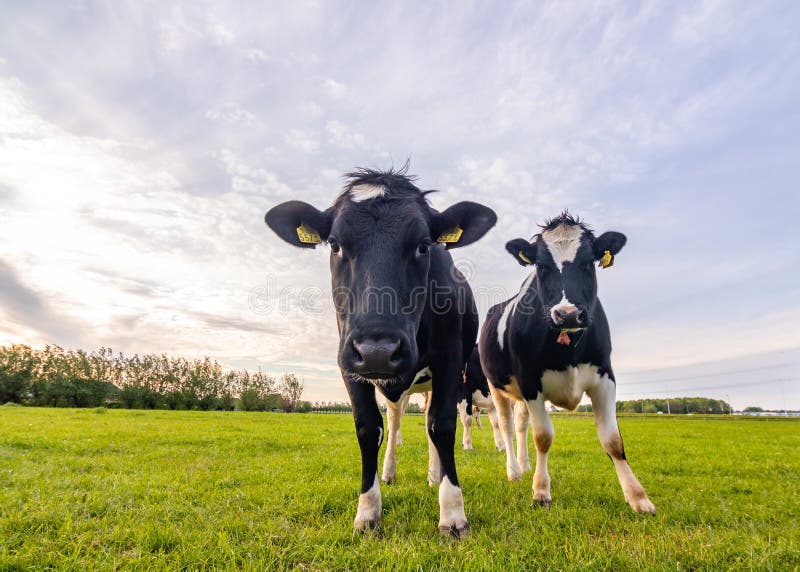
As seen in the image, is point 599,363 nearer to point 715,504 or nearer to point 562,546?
point 715,504

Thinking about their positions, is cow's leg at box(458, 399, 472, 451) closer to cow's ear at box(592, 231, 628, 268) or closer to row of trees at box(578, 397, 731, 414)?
cow's ear at box(592, 231, 628, 268)

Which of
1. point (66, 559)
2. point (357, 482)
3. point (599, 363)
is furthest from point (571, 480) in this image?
point (66, 559)

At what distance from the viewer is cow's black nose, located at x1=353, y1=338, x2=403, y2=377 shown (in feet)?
10.3

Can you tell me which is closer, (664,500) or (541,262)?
(664,500)

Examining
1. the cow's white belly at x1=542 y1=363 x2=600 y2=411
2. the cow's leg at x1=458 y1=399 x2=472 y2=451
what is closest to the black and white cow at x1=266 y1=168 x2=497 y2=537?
the cow's white belly at x1=542 y1=363 x2=600 y2=411

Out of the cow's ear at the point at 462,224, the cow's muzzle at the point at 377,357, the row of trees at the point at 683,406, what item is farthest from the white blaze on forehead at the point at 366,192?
the row of trees at the point at 683,406

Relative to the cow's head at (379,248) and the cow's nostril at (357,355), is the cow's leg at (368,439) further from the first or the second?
the cow's nostril at (357,355)

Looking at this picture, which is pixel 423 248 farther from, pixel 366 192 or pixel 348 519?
pixel 348 519

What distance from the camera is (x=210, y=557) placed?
312cm

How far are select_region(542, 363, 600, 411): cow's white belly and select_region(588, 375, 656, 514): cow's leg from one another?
0.12 m

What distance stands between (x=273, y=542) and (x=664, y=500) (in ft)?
14.0

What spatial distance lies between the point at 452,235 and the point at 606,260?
2291 millimetres

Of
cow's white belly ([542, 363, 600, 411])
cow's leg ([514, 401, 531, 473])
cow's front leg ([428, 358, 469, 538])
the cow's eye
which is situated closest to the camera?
cow's front leg ([428, 358, 469, 538])

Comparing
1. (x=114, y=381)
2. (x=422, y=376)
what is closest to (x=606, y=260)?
(x=422, y=376)
